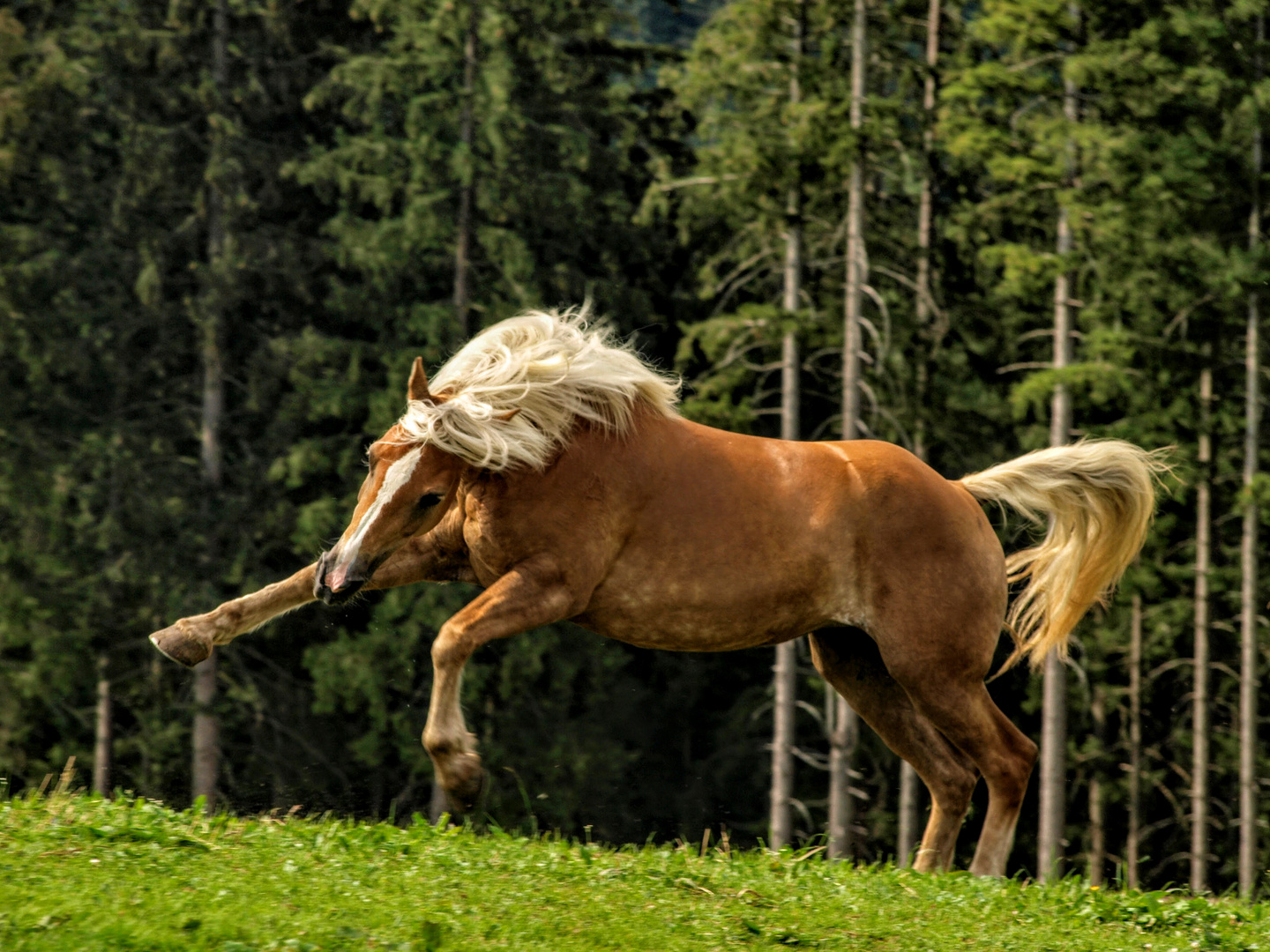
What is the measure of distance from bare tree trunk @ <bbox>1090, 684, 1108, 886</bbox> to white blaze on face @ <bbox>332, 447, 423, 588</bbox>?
22.7 metres

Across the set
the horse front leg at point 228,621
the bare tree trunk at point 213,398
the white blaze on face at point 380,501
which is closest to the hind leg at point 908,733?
the white blaze on face at point 380,501

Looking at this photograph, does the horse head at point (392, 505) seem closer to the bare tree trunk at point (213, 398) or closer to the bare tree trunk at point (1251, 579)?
the bare tree trunk at point (1251, 579)

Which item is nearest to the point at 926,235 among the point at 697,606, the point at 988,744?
the point at 988,744

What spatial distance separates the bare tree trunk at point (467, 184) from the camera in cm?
2706

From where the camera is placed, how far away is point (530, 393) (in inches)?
281

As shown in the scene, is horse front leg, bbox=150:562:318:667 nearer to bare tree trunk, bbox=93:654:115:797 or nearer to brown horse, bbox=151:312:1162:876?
Result: brown horse, bbox=151:312:1162:876

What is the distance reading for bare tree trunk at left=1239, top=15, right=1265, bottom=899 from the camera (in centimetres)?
2150

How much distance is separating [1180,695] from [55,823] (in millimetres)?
24870

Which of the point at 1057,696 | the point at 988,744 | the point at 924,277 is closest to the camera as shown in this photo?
the point at 988,744

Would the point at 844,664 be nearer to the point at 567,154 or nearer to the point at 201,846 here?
the point at 201,846

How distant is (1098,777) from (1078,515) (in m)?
20.9

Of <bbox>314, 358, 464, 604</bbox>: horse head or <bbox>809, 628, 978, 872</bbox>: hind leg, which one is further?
<bbox>809, 628, 978, 872</bbox>: hind leg

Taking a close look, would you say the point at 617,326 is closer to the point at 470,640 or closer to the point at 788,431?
the point at 788,431

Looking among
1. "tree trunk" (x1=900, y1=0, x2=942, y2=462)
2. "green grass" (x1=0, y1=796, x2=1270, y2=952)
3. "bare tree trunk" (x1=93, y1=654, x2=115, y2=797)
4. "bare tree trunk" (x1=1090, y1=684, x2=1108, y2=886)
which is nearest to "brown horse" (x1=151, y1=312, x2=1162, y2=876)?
"green grass" (x1=0, y1=796, x2=1270, y2=952)
